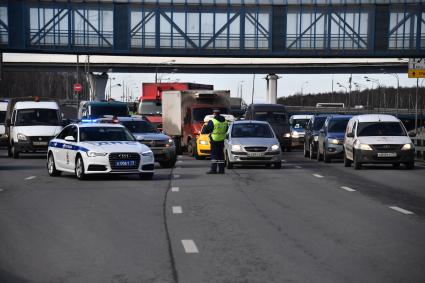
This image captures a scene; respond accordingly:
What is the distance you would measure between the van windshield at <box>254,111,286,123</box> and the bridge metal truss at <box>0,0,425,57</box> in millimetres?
18727

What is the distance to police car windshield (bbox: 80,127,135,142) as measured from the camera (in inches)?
965

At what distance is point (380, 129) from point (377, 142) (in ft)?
4.79

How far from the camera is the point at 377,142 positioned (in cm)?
2973

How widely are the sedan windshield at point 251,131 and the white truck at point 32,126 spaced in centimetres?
847

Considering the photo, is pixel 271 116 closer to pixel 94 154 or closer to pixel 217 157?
pixel 217 157

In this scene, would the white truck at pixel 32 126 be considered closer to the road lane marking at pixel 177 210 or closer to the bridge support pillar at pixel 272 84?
the road lane marking at pixel 177 210

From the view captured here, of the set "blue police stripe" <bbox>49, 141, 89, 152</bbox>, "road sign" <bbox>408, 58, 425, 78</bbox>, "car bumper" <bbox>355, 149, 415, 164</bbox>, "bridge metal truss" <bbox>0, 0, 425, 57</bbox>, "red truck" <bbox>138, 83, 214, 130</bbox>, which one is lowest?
"car bumper" <bbox>355, 149, 415, 164</bbox>

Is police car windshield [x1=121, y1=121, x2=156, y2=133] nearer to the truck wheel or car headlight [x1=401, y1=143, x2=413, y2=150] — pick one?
the truck wheel

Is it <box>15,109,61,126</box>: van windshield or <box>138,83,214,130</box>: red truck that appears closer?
<box>15,109,61,126</box>: van windshield

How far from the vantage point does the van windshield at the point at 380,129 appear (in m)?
30.9

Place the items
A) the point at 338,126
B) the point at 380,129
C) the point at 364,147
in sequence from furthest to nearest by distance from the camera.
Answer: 1. the point at 338,126
2. the point at 380,129
3. the point at 364,147

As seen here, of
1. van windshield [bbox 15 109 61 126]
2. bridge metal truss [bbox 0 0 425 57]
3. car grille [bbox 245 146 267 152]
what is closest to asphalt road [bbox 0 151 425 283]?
car grille [bbox 245 146 267 152]

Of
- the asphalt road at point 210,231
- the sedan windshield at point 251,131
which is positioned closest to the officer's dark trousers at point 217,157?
the asphalt road at point 210,231

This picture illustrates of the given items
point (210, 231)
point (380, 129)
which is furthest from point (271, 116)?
point (210, 231)
